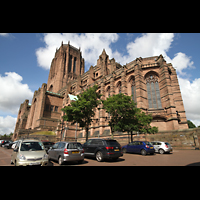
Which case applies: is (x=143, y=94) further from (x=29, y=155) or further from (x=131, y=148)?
(x=29, y=155)

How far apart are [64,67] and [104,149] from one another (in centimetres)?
6576

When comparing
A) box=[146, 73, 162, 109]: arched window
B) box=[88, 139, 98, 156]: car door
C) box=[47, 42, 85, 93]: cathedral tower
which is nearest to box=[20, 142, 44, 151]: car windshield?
box=[88, 139, 98, 156]: car door

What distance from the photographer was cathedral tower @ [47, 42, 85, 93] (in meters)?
64.2

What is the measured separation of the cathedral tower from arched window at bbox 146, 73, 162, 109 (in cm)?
4761

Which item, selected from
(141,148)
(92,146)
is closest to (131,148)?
(141,148)

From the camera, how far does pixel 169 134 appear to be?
669 inches

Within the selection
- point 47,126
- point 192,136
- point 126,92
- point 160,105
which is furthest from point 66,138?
point 192,136

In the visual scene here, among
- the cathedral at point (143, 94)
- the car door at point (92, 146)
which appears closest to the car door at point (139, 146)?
the car door at point (92, 146)

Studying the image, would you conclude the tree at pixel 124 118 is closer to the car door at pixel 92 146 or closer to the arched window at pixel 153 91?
the arched window at pixel 153 91

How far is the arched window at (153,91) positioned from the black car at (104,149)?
1798cm

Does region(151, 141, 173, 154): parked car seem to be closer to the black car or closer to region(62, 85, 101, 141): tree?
the black car

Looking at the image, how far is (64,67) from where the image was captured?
221 feet
